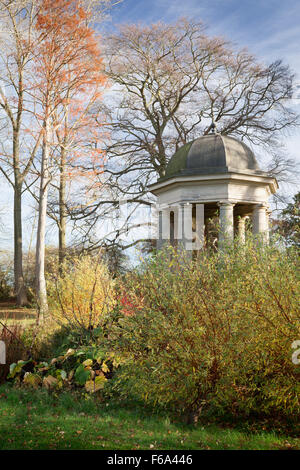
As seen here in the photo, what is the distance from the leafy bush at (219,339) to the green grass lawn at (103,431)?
0.29 meters

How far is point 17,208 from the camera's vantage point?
1677cm

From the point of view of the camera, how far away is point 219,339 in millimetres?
4176

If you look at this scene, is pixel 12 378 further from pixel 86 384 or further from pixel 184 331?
pixel 184 331

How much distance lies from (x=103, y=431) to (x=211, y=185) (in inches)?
349

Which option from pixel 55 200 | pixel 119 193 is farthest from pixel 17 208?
pixel 119 193

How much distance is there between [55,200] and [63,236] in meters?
1.67

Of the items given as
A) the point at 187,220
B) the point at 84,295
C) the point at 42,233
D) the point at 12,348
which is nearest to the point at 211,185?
the point at 187,220

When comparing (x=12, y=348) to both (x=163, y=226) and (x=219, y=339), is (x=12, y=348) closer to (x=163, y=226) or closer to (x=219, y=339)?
(x=219, y=339)

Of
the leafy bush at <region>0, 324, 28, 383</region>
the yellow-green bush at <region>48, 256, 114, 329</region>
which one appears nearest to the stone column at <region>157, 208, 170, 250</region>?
the yellow-green bush at <region>48, 256, 114, 329</region>

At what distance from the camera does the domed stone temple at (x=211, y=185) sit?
39.7ft

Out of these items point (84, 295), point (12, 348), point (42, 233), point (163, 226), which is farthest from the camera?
point (163, 226)

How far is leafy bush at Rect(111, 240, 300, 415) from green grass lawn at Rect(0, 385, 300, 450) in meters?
0.29

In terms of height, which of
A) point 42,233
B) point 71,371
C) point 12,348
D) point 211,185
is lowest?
point 71,371

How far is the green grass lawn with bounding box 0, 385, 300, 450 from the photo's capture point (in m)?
3.88
